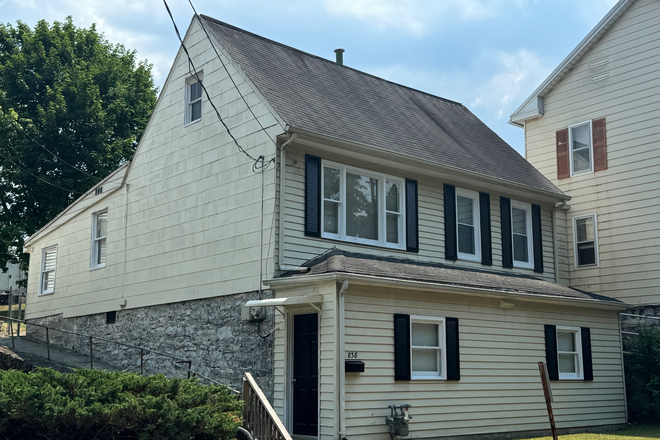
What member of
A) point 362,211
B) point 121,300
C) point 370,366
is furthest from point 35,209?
point 370,366

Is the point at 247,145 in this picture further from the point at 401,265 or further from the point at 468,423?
the point at 468,423

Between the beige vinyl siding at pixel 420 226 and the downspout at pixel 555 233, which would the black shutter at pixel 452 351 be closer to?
the beige vinyl siding at pixel 420 226

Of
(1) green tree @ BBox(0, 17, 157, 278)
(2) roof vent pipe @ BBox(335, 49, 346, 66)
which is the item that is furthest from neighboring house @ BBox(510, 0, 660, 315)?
(1) green tree @ BBox(0, 17, 157, 278)

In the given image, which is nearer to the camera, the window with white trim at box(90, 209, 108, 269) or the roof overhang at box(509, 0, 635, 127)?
the window with white trim at box(90, 209, 108, 269)

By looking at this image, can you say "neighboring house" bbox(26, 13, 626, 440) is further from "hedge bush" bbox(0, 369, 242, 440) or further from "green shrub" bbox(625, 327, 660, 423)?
"hedge bush" bbox(0, 369, 242, 440)

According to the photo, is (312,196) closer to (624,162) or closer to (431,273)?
(431,273)

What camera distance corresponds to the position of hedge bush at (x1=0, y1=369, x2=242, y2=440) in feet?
26.7

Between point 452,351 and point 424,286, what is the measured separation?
161 cm

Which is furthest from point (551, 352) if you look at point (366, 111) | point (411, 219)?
point (366, 111)

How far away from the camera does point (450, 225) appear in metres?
15.9

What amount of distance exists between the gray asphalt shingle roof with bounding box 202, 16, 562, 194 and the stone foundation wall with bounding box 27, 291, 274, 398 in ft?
13.1

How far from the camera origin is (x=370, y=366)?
39.1 ft

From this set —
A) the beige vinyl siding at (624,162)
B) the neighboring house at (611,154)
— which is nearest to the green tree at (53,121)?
the neighboring house at (611,154)

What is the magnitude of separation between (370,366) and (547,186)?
8.83 metres
